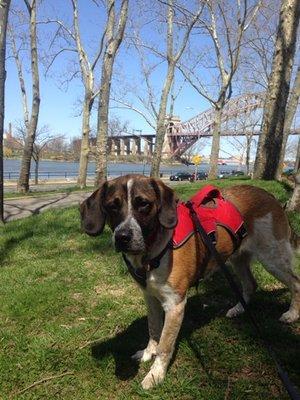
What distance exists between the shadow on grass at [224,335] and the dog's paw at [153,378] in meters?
0.22

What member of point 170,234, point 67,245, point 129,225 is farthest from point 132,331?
point 67,245

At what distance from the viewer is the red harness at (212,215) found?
12.2 ft

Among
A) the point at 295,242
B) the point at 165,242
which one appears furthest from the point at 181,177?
the point at 165,242

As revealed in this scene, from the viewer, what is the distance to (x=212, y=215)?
3.95 metres

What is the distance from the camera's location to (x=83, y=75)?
89.0 feet

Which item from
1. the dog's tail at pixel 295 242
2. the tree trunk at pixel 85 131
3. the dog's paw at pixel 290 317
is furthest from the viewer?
the tree trunk at pixel 85 131

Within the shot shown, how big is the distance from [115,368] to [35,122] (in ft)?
74.6

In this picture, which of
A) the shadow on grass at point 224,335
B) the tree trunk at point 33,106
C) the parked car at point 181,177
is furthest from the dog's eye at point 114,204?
the parked car at point 181,177

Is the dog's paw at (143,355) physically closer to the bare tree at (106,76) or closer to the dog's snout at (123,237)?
the dog's snout at (123,237)

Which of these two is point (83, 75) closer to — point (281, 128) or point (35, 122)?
point (35, 122)

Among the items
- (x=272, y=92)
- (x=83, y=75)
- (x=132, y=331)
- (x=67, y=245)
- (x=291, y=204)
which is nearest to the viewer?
(x=132, y=331)

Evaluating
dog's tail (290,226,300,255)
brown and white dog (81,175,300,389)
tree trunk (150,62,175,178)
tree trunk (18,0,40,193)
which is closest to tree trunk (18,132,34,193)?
tree trunk (18,0,40,193)

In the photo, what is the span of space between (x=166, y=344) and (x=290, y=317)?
1.55 m

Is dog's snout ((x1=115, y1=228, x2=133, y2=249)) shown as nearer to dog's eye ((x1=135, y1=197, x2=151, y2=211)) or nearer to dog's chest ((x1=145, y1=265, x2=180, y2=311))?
dog's eye ((x1=135, y1=197, x2=151, y2=211))
